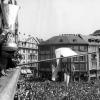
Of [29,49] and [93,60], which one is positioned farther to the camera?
[29,49]

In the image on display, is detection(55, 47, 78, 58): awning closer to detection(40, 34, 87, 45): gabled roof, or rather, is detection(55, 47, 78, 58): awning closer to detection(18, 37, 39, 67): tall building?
detection(40, 34, 87, 45): gabled roof

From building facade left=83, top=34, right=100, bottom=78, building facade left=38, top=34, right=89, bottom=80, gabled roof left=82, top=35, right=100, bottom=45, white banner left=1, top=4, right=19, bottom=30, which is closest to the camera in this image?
white banner left=1, top=4, right=19, bottom=30

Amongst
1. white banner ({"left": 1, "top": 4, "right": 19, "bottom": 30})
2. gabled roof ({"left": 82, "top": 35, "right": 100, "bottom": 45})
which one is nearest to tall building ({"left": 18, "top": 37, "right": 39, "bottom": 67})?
gabled roof ({"left": 82, "top": 35, "right": 100, "bottom": 45})

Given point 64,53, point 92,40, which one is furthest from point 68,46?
point 64,53

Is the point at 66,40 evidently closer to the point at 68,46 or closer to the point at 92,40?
the point at 68,46

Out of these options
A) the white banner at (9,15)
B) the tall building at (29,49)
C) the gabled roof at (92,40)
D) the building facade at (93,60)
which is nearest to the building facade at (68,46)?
the gabled roof at (92,40)

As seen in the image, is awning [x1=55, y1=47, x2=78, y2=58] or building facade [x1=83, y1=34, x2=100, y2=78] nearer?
awning [x1=55, y1=47, x2=78, y2=58]

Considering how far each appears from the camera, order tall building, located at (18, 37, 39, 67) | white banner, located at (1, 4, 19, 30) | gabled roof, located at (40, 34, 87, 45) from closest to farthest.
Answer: white banner, located at (1, 4, 19, 30)
gabled roof, located at (40, 34, 87, 45)
tall building, located at (18, 37, 39, 67)

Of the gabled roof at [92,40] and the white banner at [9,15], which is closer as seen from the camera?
the white banner at [9,15]

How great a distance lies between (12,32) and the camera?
3.56 meters

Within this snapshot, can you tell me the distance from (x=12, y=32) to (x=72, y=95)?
1047 inches

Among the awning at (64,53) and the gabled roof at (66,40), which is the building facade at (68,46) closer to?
the gabled roof at (66,40)

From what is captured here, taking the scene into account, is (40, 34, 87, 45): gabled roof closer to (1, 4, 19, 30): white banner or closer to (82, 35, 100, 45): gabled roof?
(82, 35, 100, 45): gabled roof

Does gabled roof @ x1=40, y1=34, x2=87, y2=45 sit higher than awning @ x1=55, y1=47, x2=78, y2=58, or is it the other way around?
gabled roof @ x1=40, y1=34, x2=87, y2=45
